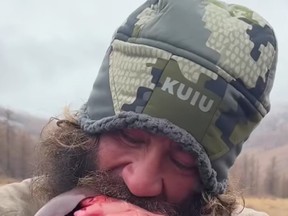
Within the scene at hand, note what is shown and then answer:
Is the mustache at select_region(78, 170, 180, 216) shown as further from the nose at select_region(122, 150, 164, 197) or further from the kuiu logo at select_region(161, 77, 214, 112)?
the kuiu logo at select_region(161, 77, 214, 112)

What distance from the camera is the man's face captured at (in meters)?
0.85

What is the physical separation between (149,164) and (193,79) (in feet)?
0.36

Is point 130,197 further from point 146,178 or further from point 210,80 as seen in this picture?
point 210,80

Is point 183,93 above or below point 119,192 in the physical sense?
above

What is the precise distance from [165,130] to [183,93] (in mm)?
49

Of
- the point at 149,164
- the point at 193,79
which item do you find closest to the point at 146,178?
the point at 149,164

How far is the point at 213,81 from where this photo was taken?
0.86m

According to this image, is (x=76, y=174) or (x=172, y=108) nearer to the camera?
(x=172, y=108)

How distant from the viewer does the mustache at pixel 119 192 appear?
846mm

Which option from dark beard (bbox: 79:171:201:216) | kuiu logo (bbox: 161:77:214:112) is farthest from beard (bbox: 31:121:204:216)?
kuiu logo (bbox: 161:77:214:112)

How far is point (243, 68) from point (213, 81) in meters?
0.05

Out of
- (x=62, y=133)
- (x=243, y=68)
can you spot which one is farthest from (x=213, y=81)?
(x=62, y=133)

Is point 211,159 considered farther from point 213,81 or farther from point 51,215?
point 51,215

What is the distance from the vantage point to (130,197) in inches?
33.4
